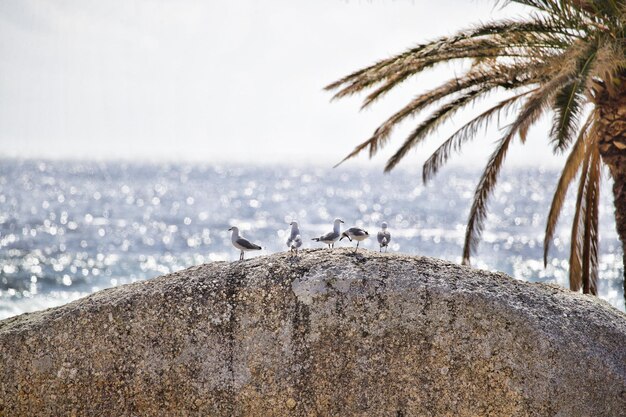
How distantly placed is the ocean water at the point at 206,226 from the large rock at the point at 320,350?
6897 millimetres

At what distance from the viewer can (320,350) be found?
6.26 metres

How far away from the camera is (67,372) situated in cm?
645

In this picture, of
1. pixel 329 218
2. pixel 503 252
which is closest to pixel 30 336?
pixel 503 252

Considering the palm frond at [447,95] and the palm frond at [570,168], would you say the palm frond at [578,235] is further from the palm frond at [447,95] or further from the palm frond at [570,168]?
the palm frond at [447,95]

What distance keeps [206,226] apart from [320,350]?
43.7 metres

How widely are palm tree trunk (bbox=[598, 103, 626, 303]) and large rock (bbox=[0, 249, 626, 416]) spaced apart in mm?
3244

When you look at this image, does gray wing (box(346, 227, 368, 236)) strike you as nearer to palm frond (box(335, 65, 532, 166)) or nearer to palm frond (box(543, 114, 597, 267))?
palm frond (box(335, 65, 532, 166))

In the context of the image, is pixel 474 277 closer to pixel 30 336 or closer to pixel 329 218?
pixel 30 336

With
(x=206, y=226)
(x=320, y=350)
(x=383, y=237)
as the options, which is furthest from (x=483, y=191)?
(x=206, y=226)

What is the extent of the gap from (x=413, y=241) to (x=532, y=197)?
3975 cm

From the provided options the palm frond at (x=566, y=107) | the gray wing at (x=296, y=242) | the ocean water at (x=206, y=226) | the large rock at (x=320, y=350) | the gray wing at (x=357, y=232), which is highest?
the palm frond at (x=566, y=107)

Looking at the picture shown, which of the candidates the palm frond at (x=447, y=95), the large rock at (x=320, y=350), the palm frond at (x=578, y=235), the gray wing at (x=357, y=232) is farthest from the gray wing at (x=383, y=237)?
the palm frond at (x=578, y=235)

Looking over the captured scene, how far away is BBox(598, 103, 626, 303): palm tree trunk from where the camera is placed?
9.02m

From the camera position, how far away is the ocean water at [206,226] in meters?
31.1
